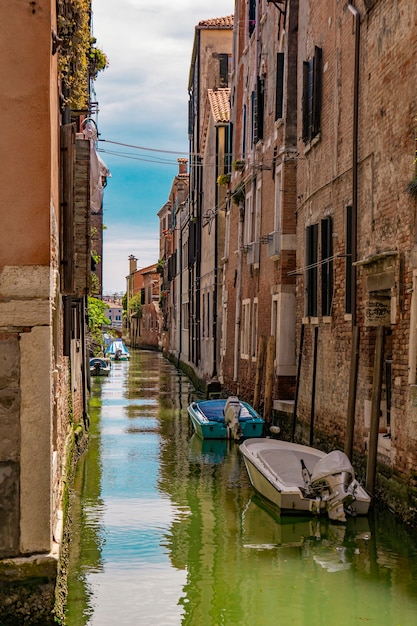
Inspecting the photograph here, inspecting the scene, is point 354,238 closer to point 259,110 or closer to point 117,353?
point 259,110

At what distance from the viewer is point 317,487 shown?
33.2ft

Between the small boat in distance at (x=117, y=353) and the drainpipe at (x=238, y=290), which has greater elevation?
the drainpipe at (x=238, y=290)

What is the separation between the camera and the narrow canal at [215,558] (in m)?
7.12

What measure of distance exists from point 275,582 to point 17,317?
3505mm

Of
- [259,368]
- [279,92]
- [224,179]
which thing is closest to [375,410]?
[259,368]

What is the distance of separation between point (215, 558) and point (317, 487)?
1842mm

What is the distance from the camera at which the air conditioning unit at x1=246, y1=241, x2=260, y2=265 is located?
18.8 m

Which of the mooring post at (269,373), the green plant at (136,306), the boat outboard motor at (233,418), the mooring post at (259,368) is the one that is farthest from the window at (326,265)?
the green plant at (136,306)

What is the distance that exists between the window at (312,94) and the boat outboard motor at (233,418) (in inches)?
202

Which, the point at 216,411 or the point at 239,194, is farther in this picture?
the point at 239,194

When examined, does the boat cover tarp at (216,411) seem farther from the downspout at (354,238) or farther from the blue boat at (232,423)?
the downspout at (354,238)

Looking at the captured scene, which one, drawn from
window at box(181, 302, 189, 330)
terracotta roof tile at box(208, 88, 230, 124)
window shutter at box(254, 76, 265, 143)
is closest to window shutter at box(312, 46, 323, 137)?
window shutter at box(254, 76, 265, 143)

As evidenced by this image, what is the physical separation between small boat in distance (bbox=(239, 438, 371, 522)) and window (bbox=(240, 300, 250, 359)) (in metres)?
8.75

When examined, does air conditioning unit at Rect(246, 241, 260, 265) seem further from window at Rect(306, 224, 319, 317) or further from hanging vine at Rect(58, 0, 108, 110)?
hanging vine at Rect(58, 0, 108, 110)
